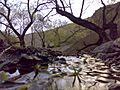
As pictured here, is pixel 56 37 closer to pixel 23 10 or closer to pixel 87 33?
pixel 87 33

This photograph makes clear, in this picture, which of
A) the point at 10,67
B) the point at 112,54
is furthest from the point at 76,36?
the point at 10,67

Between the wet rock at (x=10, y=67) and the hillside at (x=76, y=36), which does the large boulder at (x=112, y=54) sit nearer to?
the wet rock at (x=10, y=67)

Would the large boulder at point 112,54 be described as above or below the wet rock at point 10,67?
below

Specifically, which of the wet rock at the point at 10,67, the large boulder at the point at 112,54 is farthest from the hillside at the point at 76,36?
the wet rock at the point at 10,67

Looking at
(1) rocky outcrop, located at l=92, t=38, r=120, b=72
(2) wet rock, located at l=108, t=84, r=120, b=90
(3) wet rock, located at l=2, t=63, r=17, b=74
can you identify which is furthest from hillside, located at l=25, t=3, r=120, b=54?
(2) wet rock, located at l=108, t=84, r=120, b=90

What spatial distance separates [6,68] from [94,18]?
28.1 meters

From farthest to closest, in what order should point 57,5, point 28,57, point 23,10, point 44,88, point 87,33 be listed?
point 87,33, point 23,10, point 57,5, point 28,57, point 44,88

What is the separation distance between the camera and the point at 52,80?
15.6 feet

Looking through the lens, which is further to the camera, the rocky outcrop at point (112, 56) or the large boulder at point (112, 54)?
the large boulder at point (112, 54)

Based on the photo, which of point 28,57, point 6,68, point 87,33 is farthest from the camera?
point 87,33

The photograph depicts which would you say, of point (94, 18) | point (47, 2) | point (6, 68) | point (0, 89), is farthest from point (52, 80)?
point (94, 18)

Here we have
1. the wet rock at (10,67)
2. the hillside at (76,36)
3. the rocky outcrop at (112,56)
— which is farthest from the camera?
the hillside at (76,36)

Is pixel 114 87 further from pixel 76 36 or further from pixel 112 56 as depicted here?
pixel 76 36

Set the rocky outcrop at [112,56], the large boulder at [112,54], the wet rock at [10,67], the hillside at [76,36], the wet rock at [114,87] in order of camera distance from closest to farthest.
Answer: the wet rock at [114,87] < the wet rock at [10,67] < the rocky outcrop at [112,56] < the large boulder at [112,54] < the hillside at [76,36]
